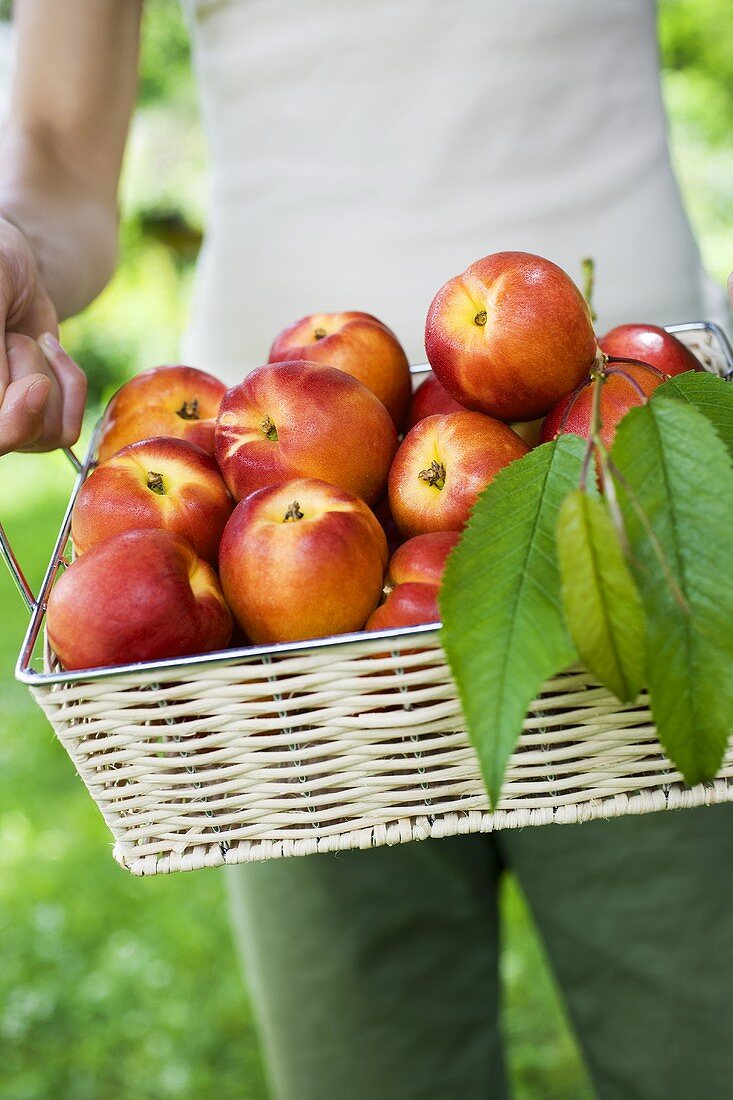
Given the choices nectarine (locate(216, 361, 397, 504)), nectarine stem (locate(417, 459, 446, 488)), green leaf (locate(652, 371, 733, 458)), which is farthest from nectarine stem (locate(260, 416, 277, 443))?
green leaf (locate(652, 371, 733, 458))

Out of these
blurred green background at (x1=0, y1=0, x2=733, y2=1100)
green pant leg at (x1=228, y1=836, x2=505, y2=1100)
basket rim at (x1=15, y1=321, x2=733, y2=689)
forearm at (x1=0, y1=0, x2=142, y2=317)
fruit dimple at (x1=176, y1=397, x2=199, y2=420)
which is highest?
forearm at (x1=0, y1=0, x2=142, y2=317)

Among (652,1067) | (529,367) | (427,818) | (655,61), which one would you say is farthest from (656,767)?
(655,61)

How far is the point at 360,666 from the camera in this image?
1.83 ft

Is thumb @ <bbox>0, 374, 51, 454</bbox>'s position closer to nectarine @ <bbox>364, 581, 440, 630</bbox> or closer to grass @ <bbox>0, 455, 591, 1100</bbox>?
nectarine @ <bbox>364, 581, 440, 630</bbox>

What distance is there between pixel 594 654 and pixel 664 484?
11 cm

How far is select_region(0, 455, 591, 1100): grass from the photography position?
1583mm

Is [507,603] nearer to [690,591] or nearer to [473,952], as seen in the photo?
[690,591]

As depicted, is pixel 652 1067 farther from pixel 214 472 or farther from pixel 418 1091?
pixel 214 472

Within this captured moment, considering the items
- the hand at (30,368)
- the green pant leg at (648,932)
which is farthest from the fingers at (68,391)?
the green pant leg at (648,932)

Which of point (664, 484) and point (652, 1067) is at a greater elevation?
point (664, 484)

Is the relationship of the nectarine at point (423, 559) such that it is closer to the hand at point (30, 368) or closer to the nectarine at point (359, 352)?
the nectarine at point (359, 352)

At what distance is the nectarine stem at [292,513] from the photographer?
0.64 metres

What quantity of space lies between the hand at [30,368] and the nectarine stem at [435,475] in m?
0.28

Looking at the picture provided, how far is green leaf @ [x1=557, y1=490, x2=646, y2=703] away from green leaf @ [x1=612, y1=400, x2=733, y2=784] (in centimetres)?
3
